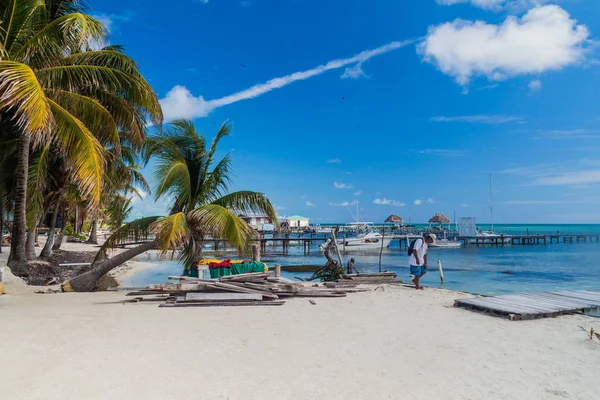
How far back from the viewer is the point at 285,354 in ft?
21.9

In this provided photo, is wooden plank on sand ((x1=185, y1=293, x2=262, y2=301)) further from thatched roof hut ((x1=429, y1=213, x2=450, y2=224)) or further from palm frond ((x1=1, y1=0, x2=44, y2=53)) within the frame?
thatched roof hut ((x1=429, y1=213, x2=450, y2=224))

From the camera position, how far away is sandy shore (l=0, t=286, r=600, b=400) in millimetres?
5148

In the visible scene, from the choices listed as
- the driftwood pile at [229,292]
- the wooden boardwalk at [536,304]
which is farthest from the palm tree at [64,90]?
the wooden boardwalk at [536,304]

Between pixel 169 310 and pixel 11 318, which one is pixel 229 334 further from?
pixel 11 318

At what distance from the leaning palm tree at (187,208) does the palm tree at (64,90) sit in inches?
54.3

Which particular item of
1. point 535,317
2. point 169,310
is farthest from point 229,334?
point 535,317

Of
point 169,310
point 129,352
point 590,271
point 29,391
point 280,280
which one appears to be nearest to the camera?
point 29,391

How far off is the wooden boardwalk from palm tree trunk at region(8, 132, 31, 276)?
516 inches

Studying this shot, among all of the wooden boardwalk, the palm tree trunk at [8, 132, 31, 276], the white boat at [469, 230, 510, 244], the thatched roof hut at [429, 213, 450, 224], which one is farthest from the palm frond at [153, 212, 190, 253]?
the thatched roof hut at [429, 213, 450, 224]

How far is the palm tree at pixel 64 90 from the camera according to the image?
9.36 meters

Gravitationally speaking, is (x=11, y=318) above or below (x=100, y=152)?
below

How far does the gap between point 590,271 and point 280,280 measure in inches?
1325

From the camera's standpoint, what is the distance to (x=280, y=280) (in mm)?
13445

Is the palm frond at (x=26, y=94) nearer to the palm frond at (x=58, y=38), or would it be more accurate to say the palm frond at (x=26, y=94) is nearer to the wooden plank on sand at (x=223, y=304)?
the palm frond at (x=58, y=38)
